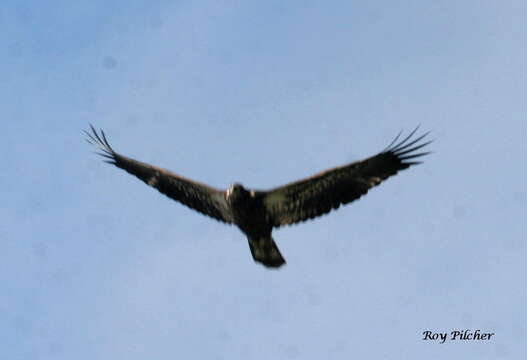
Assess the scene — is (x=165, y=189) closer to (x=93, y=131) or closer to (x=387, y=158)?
(x=93, y=131)

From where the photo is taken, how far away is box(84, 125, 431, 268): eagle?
1823cm

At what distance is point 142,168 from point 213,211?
63.8 inches

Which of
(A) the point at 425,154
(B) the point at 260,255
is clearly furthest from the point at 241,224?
(A) the point at 425,154

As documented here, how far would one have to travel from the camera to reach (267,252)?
1883cm

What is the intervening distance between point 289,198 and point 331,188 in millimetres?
728

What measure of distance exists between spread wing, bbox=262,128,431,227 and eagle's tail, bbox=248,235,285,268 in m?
0.33

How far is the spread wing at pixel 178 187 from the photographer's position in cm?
1931

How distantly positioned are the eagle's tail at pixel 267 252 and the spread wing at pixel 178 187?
0.68 metres

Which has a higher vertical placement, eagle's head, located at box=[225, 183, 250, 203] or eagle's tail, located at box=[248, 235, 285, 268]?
eagle's head, located at box=[225, 183, 250, 203]

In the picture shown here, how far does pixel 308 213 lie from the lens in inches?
741

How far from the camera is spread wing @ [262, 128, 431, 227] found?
1820 centimetres

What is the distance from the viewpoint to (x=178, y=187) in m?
19.8

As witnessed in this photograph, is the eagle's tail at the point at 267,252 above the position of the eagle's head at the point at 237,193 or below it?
below

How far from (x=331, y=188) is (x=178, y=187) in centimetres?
286
